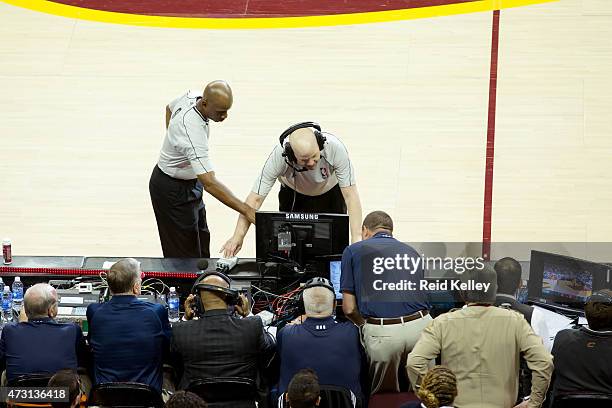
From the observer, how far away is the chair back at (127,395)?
625 centimetres

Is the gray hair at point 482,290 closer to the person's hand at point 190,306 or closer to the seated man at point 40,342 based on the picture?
the person's hand at point 190,306

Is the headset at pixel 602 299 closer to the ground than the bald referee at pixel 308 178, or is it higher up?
closer to the ground

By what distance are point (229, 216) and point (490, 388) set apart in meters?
5.03

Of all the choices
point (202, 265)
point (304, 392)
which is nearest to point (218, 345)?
point (304, 392)

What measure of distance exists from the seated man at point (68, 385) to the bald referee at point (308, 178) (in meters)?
2.45

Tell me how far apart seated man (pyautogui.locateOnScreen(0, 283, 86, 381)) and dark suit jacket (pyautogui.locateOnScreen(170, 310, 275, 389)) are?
2.05 ft

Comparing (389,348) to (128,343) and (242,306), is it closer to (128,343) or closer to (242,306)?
(242,306)

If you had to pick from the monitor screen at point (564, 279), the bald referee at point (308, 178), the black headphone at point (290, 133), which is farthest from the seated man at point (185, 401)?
the black headphone at point (290, 133)

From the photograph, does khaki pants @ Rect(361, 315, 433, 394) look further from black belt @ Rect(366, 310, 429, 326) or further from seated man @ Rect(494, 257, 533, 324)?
seated man @ Rect(494, 257, 533, 324)

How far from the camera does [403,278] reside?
6.79 meters

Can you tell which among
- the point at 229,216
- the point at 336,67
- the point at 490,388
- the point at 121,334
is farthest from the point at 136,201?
the point at 490,388

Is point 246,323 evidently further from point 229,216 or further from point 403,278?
point 229,216

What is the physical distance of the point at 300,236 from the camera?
7.48 meters

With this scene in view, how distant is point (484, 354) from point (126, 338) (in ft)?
6.99
